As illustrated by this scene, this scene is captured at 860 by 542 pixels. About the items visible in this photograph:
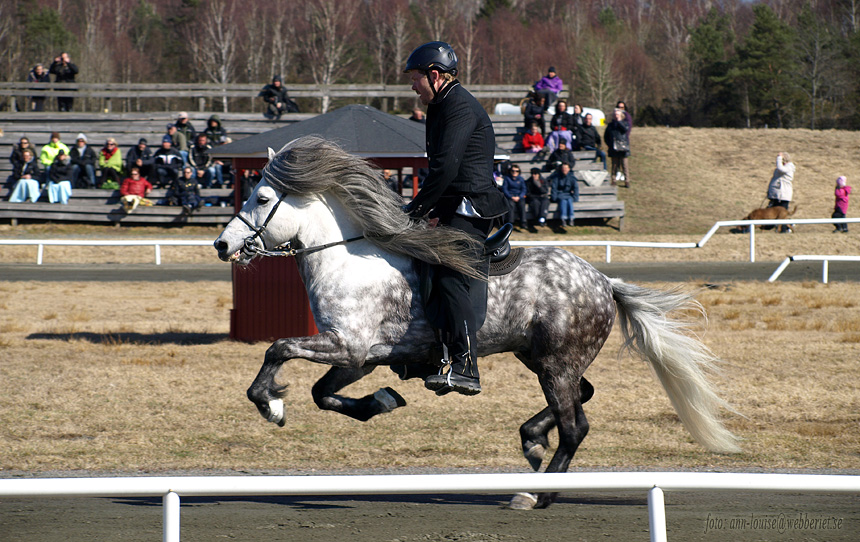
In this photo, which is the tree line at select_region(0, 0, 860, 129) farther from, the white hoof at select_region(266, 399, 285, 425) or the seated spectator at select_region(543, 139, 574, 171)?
the white hoof at select_region(266, 399, 285, 425)

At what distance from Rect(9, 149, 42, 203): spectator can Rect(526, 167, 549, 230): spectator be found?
1328 cm

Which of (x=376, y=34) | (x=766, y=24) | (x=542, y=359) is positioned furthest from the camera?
(x=376, y=34)

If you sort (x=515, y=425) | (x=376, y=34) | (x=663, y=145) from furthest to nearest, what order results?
(x=376, y=34)
(x=663, y=145)
(x=515, y=425)

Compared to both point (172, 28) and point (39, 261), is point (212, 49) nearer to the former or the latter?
point (172, 28)

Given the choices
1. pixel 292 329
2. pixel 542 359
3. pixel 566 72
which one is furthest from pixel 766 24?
pixel 542 359

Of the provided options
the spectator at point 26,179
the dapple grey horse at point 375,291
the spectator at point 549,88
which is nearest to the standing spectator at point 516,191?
the spectator at point 549,88

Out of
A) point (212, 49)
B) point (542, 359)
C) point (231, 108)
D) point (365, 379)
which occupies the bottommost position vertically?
point (365, 379)

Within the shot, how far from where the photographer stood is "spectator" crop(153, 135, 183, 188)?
24734 millimetres

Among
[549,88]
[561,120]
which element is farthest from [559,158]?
[549,88]

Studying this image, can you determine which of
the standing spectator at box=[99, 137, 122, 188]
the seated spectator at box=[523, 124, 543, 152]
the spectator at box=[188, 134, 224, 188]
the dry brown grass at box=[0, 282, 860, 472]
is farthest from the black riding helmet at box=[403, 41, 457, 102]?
the seated spectator at box=[523, 124, 543, 152]

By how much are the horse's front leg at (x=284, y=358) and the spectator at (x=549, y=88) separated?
23823 mm

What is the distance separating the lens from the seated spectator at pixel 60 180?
81.0 feet

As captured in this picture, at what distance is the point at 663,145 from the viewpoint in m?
37.6

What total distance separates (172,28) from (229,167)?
173 feet
